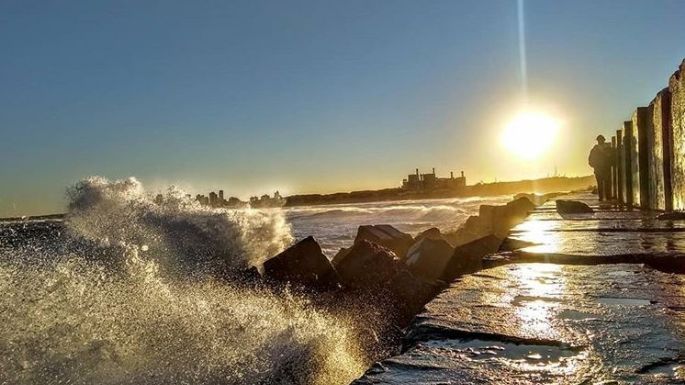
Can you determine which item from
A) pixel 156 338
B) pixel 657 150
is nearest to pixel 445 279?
pixel 657 150

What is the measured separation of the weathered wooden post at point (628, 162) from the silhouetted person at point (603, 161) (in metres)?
3.20

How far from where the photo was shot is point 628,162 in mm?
10406

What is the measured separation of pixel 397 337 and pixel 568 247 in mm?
2551

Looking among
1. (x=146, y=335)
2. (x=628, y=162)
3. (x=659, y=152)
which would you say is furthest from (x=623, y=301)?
(x=628, y=162)

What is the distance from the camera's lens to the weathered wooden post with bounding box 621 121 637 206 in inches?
397

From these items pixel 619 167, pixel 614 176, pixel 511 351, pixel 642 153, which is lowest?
pixel 511 351

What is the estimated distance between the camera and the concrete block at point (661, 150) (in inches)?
258

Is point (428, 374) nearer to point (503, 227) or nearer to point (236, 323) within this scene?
point (236, 323)

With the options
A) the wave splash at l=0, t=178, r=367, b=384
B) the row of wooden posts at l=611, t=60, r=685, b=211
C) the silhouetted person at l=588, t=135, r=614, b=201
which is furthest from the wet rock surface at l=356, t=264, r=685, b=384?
the silhouetted person at l=588, t=135, r=614, b=201

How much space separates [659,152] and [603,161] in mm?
7420

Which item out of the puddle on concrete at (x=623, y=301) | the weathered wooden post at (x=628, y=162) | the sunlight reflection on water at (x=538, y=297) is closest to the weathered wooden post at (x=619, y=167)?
the weathered wooden post at (x=628, y=162)

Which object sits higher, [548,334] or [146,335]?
[548,334]

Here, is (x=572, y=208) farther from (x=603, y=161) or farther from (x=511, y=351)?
(x=511, y=351)

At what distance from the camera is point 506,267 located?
3.08 m
